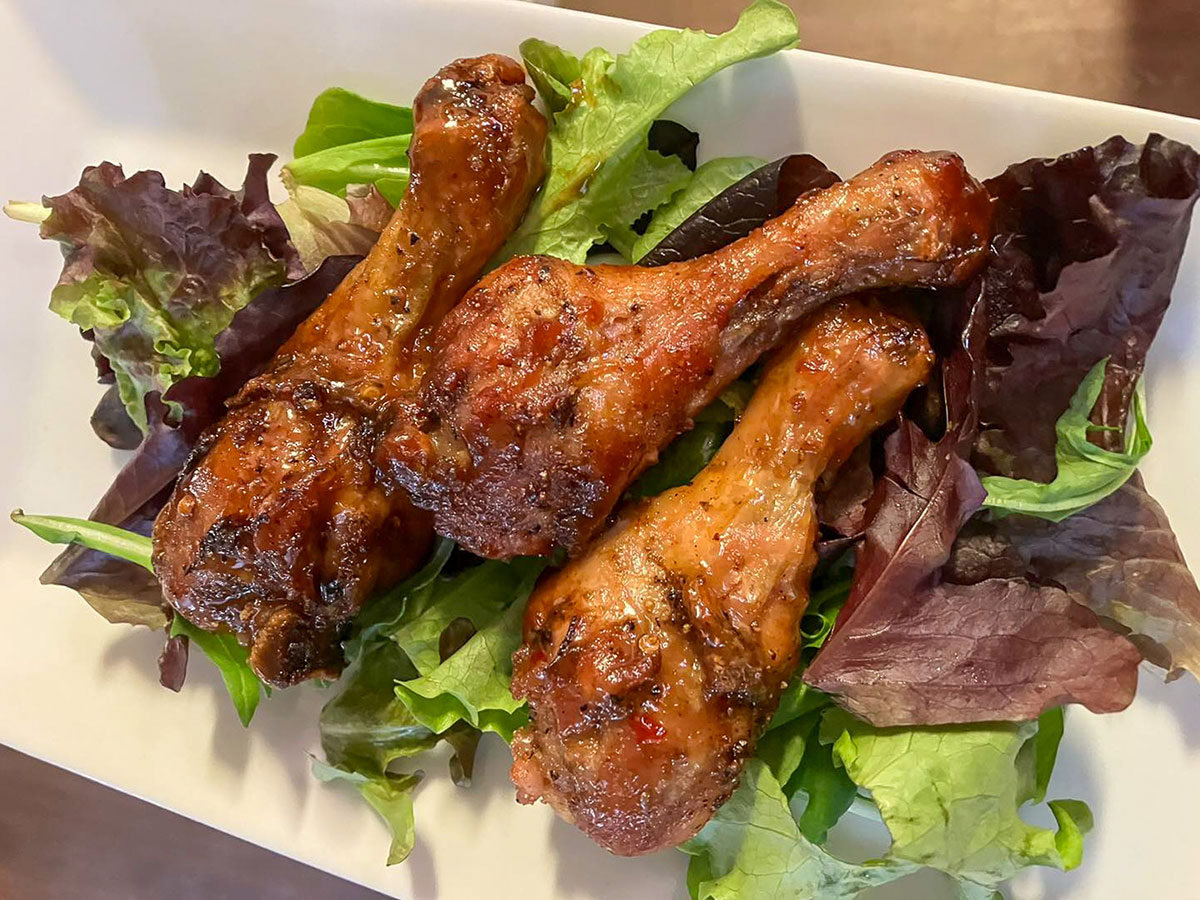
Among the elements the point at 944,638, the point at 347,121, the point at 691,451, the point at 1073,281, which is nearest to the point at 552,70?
the point at 347,121

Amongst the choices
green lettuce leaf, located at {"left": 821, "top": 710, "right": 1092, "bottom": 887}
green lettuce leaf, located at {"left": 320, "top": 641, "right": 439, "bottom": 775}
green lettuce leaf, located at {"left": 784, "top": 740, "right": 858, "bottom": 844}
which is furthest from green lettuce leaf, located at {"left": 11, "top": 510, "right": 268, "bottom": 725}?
green lettuce leaf, located at {"left": 821, "top": 710, "right": 1092, "bottom": 887}

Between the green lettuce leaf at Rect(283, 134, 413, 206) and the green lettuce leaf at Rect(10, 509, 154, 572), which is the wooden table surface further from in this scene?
the green lettuce leaf at Rect(10, 509, 154, 572)

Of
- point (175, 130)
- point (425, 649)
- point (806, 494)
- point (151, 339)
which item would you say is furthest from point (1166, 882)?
point (175, 130)

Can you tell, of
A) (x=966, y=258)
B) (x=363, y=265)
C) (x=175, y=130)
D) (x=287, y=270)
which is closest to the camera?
(x=966, y=258)

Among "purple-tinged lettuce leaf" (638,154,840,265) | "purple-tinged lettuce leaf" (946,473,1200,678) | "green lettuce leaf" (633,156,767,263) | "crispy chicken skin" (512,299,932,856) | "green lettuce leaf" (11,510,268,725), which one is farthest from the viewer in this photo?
"green lettuce leaf" (11,510,268,725)

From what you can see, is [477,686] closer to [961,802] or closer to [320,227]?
[961,802]

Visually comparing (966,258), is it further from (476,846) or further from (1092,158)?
(476,846)
